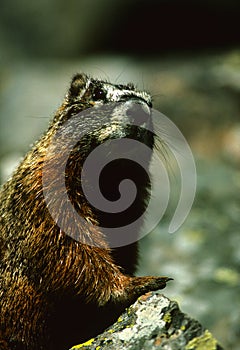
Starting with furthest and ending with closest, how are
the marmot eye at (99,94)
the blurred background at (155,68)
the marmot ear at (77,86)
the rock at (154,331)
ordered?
the blurred background at (155,68) < the marmot ear at (77,86) < the marmot eye at (99,94) < the rock at (154,331)

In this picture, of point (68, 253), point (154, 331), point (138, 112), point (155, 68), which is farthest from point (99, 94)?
point (155, 68)

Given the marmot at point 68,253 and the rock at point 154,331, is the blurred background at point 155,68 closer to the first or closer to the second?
the marmot at point 68,253

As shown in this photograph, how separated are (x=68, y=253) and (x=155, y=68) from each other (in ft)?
37.9

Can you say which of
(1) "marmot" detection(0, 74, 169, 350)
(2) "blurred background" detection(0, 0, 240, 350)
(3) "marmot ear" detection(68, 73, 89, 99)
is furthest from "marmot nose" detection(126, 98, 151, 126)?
(2) "blurred background" detection(0, 0, 240, 350)

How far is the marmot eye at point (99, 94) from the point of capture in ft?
19.4

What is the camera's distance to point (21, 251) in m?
5.55

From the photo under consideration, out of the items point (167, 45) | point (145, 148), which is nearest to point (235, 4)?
point (167, 45)

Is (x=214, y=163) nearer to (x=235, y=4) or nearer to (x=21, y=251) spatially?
(x=235, y=4)

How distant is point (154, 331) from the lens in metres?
4.66

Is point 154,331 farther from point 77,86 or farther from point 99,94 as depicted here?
point 77,86

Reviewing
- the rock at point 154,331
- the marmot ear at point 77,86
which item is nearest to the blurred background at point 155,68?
the marmot ear at point 77,86

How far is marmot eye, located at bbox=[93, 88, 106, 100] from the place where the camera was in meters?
5.90

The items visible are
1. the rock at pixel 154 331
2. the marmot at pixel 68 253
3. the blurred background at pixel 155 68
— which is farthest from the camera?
the blurred background at pixel 155 68

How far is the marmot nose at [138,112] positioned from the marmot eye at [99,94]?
0.37m
